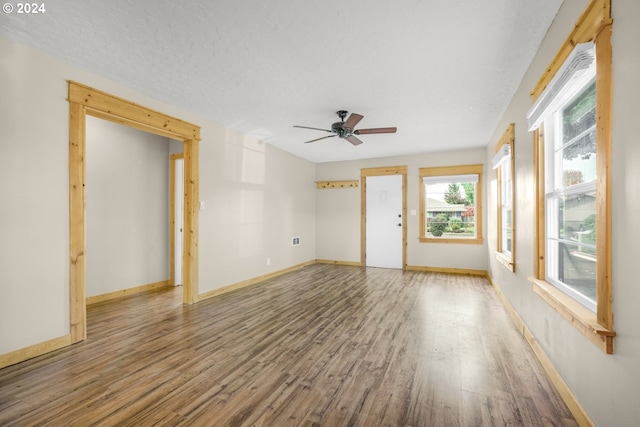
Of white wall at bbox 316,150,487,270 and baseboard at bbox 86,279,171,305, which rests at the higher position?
white wall at bbox 316,150,487,270

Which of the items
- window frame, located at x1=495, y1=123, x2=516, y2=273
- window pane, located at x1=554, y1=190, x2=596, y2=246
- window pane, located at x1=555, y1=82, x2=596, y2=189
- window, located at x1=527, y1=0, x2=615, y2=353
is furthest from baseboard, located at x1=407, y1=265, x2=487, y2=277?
window pane, located at x1=555, y1=82, x2=596, y2=189

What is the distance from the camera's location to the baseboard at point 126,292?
4.03 metres

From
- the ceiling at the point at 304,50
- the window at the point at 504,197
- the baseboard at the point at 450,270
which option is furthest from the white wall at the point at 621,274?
the baseboard at the point at 450,270

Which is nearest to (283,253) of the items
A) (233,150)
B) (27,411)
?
(233,150)

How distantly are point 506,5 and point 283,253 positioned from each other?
204 inches

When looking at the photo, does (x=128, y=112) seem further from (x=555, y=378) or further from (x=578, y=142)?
(x=555, y=378)

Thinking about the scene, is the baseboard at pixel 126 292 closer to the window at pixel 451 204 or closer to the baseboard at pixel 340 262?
the baseboard at pixel 340 262

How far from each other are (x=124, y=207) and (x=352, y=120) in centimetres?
377

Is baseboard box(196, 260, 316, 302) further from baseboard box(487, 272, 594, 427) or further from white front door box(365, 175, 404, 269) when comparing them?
baseboard box(487, 272, 594, 427)

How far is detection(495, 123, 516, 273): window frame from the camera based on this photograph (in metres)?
3.29

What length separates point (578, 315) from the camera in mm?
1597

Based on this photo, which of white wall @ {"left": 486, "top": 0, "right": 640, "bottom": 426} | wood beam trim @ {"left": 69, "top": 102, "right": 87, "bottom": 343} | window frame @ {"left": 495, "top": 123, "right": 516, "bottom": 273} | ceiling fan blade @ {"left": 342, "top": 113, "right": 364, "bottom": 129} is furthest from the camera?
ceiling fan blade @ {"left": 342, "top": 113, "right": 364, "bottom": 129}

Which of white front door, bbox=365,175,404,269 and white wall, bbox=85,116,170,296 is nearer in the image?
white wall, bbox=85,116,170,296

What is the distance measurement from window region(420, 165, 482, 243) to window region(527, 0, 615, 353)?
3.70m
